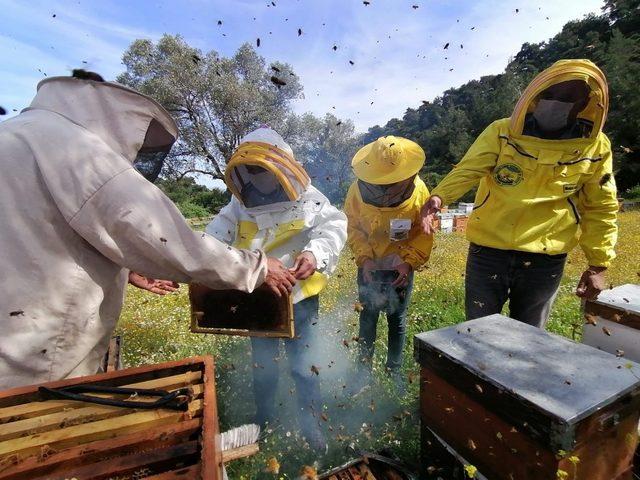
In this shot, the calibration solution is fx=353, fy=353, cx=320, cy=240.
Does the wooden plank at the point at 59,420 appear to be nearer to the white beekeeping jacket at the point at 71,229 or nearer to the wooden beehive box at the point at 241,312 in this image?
the white beekeeping jacket at the point at 71,229

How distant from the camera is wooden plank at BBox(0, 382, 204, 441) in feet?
3.91

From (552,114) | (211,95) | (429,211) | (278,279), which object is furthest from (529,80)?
(278,279)

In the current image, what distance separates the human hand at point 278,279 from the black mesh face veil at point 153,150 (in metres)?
0.93

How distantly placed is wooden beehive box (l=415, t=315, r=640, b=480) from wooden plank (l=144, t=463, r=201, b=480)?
1248mm

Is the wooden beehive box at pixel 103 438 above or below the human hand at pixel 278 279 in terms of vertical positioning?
below

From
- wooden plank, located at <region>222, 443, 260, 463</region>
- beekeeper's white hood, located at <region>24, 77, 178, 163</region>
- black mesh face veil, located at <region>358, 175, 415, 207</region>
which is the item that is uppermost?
beekeeper's white hood, located at <region>24, 77, 178, 163</region>

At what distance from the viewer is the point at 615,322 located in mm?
2395

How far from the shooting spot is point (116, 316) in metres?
1.77

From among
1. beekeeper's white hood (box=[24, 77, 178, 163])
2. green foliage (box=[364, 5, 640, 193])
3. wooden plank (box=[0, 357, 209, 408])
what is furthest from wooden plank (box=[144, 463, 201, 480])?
green foliage (box=[364, 5, 640, 193])

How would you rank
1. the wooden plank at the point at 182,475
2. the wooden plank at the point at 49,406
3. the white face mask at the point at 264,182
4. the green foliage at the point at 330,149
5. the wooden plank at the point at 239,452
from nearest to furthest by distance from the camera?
the wooden plank at the point at 182,475, the wooden plank at the point at 49,406, the wooden plank at the point at 239,452, the white face mask at the point at 264,182, the green foliage at the point at 330,149

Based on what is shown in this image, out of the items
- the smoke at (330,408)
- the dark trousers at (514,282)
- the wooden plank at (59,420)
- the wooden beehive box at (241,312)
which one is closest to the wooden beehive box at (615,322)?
the dark trousers at (514,282)

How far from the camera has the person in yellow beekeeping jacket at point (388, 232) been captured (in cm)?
311

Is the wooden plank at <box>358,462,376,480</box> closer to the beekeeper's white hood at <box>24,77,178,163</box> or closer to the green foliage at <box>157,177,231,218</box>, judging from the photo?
the beekeeper's white hood at <box>24,77,178,163</box>

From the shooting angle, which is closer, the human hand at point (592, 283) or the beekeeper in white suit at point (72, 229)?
the beekeeper in white suit at point (72, 229)
